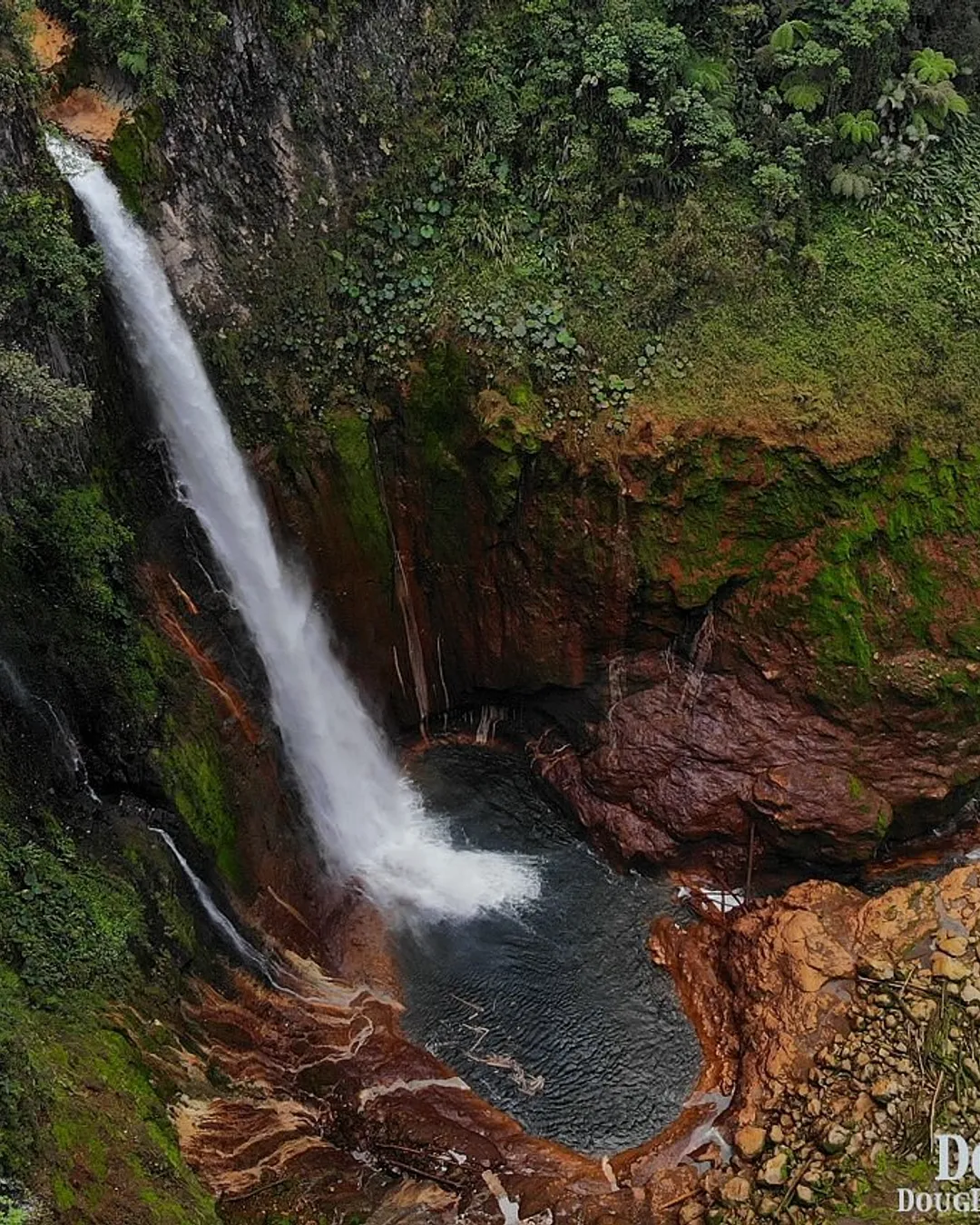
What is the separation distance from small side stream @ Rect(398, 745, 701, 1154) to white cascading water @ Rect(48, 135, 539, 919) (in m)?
0.42

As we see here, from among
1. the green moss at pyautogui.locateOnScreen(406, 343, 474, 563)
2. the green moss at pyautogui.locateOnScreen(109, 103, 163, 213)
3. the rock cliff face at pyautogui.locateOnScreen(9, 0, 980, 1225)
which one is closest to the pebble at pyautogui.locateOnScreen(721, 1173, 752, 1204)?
the rock cliff face at pyautogui.locateOnScreen(9, 0, 980, 1225)

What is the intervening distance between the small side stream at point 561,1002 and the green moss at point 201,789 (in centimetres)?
251

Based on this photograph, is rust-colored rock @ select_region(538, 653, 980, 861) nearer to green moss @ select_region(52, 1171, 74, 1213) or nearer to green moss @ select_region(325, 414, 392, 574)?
green moss @ select_region(325, 414, 392, 574)

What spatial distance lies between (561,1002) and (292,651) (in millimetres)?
5086

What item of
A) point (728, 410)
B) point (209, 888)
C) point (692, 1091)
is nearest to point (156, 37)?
point (728, 410)

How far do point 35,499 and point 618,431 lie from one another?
6352mm

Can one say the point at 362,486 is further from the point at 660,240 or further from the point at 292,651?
the point at 660,240

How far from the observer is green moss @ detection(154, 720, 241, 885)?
31.8 ft

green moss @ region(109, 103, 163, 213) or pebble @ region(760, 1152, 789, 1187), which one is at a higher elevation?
green moss @ region(109, 103, 163, 213)

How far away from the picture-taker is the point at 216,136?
35.9 feet

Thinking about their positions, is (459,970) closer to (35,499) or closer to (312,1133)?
(312,1133)

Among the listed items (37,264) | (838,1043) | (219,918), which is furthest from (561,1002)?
(37,264)

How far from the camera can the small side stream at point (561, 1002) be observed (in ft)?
33.3

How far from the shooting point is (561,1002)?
36.0ft
